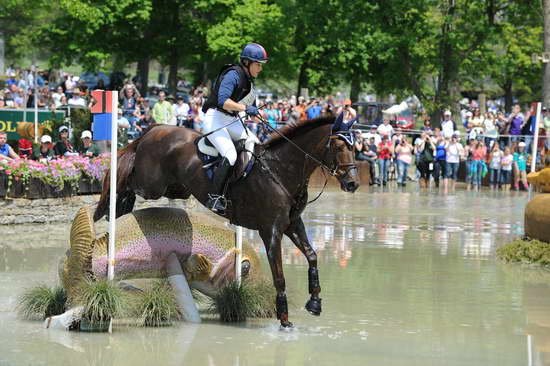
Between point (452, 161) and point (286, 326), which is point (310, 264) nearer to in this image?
point (286, 326)

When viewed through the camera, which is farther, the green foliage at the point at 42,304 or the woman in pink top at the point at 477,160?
the woman in pink top at the point at 477,160

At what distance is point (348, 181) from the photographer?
10.1 meters

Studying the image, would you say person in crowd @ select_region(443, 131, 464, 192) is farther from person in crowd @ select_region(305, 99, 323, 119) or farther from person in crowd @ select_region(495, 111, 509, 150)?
person in crowd @ select_region(305, 99, 323, 119)

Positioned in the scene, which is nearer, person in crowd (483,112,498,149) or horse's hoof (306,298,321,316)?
horse's hoof (306,298,321,316)

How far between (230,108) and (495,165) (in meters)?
22.9

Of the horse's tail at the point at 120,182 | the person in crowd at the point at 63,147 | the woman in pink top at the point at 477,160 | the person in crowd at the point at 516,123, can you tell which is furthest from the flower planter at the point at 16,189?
the person in crowd at the point at 516,123

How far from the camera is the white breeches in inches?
411

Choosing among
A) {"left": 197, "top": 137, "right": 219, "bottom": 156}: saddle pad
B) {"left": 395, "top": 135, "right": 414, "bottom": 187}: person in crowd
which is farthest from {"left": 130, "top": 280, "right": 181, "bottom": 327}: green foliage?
{"left": 395, "top": 135, "right": 414, "bottom": 187}: person in crowd

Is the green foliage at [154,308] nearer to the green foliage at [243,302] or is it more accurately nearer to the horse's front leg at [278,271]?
the green foliage at [243,302]

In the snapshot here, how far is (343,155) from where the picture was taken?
10172 millimetres

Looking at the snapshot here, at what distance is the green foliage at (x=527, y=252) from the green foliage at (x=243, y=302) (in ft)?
19.7

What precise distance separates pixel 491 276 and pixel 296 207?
4.84 metres

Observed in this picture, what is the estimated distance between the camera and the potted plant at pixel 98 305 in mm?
9938

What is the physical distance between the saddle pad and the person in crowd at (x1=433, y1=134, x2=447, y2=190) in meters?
22.3
